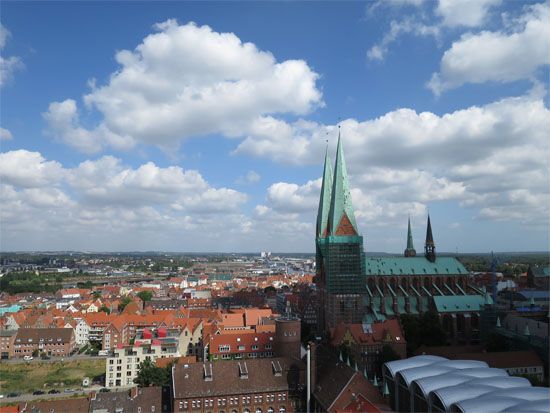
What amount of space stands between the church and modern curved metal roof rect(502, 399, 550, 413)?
5180cm

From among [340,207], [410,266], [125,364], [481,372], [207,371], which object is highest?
[340,207]

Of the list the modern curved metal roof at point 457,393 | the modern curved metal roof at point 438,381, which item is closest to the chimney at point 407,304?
the modern curved metal roof at point 438,381

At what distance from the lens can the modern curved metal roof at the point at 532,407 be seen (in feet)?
118

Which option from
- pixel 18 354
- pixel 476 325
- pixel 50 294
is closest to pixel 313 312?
pixel 476 325

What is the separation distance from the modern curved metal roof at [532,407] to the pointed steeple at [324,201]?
67983mm

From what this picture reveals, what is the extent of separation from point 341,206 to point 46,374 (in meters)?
61.4

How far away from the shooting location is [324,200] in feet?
351

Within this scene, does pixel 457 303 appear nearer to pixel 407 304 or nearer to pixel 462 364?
pixel 407 304

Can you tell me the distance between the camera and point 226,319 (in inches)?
3693

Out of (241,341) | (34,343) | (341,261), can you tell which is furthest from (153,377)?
(341,261)

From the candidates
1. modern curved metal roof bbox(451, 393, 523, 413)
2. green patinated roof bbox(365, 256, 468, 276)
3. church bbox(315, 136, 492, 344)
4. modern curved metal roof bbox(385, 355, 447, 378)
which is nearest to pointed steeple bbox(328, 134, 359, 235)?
church bbox(315, 136, 492, 344)

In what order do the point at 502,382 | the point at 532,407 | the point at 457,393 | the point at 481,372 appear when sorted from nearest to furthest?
the point at 532,407 → the point at 457,393 → the point at 502,382 → the point at 481,372

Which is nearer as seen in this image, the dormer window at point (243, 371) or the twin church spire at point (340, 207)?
the dormer window at point (243, 371)

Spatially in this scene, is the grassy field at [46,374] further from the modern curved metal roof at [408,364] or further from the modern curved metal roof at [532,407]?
the modern curved metal roof at [532,407]
